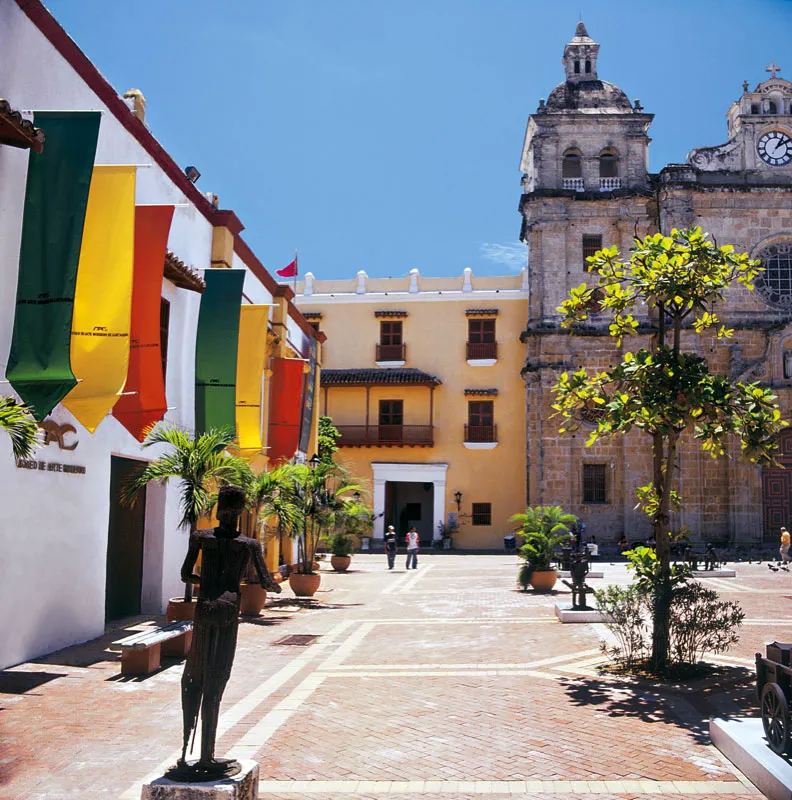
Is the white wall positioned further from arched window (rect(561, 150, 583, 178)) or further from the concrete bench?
arched window (rect(561, 150, 583, 178))

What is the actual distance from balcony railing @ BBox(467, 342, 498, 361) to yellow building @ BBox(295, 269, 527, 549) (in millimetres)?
47

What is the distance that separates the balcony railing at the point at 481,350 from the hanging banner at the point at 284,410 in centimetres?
1990

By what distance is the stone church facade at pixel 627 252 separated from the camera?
36.5 metres

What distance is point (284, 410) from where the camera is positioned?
21.8 metres

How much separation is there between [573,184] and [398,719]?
34730 millimetres

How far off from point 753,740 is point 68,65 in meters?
10.8

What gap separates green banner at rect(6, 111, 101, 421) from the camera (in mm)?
9453

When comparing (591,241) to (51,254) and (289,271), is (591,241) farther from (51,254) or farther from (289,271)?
(51,254)

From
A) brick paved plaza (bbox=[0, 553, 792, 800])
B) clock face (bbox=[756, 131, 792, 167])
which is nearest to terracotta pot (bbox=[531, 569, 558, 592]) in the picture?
brick paved plaza (bbox=[0, 553, 792, 800])

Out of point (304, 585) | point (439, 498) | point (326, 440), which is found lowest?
Answer: point (304, 585)

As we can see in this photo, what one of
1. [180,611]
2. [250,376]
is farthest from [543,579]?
[180,611]

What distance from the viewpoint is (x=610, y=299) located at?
1045cm

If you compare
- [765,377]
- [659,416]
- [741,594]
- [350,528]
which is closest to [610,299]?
[659,416]

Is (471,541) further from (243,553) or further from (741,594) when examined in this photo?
(243,553)
